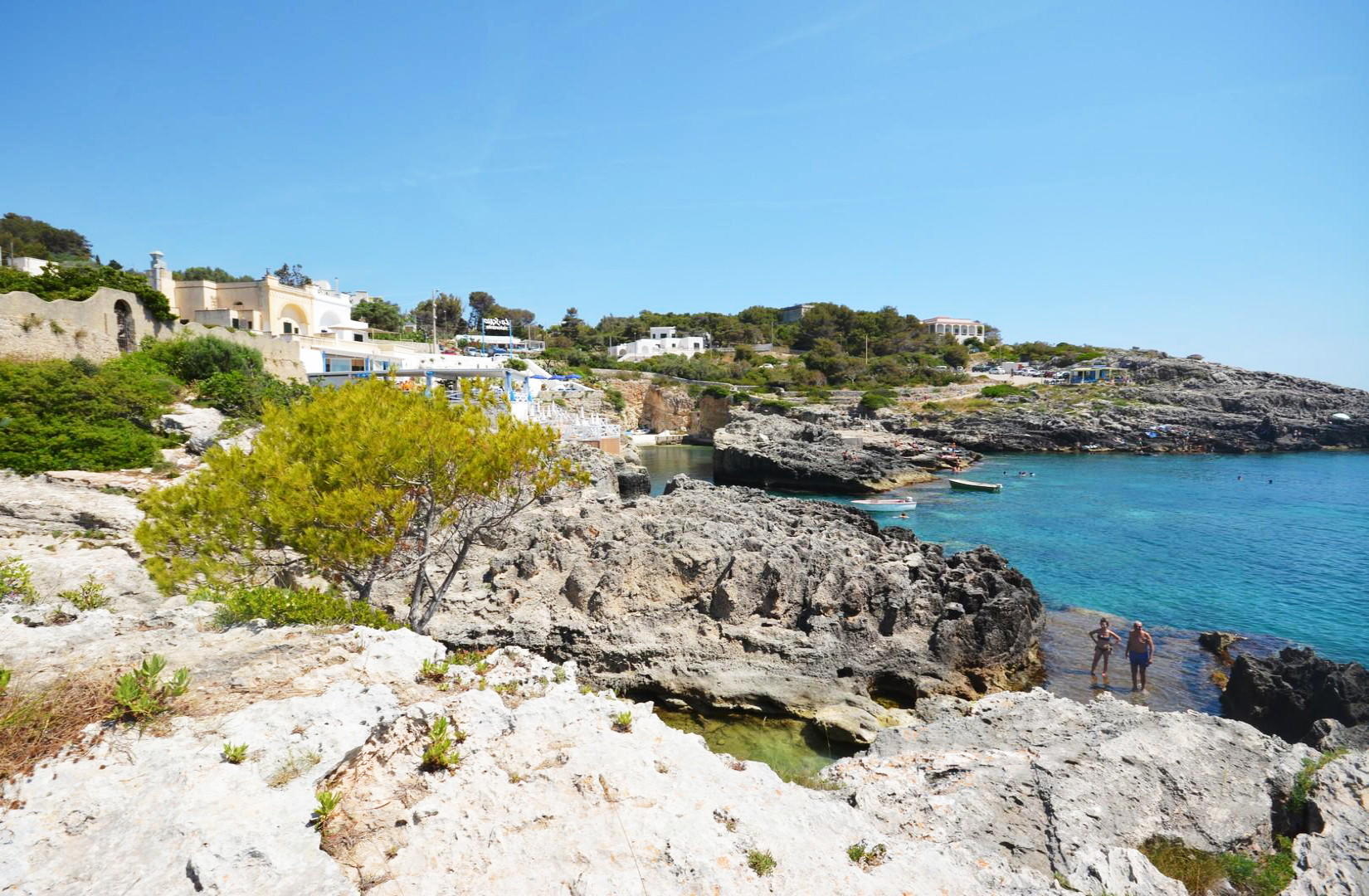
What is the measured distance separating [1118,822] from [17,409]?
2592 centimetres

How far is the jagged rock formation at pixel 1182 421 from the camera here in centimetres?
6438

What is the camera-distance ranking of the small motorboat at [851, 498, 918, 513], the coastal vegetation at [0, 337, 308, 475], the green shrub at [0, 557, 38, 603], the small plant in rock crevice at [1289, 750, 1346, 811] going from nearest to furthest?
the small plant in rock crevice at [1289, 750, 1346, 811] < the green shrub at [0, 557, 38, 603] < the coastal vegetation at [0, 337, 308, 475] < the small motorboat at [851, 498, 918, 513]

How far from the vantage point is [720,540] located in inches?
620

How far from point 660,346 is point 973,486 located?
58.7m

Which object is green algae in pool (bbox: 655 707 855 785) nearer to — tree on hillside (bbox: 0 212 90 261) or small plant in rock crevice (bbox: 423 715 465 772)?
small plant in rock crevice (bbox: 423 715 465 772)

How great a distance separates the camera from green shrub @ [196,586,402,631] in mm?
8172

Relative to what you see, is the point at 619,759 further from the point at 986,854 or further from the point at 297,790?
the point at 986,854

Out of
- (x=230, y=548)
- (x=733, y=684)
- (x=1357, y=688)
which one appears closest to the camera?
(x=230, y=548)

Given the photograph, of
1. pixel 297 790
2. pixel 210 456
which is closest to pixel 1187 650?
pixel 297 790

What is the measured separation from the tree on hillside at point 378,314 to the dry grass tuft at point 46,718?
7142cm

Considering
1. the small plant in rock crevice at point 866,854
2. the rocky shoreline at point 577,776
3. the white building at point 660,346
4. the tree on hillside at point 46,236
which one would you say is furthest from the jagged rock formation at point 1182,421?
the tree on hillside at point 46,236

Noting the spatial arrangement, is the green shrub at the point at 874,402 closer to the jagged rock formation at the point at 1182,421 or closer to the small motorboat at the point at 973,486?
the jagged rock formation at the point at 1182,421

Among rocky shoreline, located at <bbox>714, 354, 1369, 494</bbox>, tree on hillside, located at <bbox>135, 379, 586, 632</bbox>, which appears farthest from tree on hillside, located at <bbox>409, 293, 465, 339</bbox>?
tree on hillside, located at <bbox>135, 379, 586, 632</bbox>

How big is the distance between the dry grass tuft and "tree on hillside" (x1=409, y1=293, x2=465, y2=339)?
9106 centimetres
